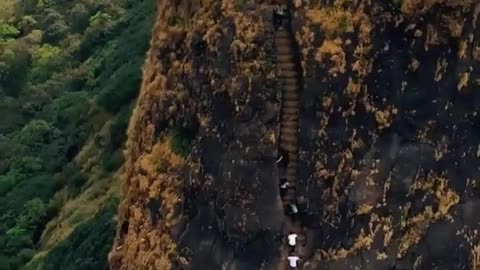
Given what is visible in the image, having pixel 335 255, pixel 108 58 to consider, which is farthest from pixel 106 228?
pixel 108 58

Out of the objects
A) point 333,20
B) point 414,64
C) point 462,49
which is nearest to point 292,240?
point 414,64

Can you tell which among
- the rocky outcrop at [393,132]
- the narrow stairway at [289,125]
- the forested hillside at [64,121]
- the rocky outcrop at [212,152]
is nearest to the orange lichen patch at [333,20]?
the rocky outcrop at [393,132]

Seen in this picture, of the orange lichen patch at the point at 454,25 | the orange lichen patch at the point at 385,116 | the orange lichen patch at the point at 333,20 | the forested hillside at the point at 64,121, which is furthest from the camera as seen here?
the forested hillside at the point at 64,121

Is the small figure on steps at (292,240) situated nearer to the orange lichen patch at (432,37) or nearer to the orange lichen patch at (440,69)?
the orange lichen patch at (440,69)

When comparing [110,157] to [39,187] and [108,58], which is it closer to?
[39,187]

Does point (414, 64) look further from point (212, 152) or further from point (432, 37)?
point (212, 152)

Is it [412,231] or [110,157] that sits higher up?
[412,231]
